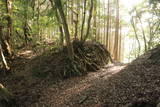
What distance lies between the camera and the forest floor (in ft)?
14.7

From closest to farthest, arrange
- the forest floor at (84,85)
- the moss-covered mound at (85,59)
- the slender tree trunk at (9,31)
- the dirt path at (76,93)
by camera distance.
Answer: the forest floor at (84,85) < the dirt path at (76,93) < the moss-covered mound at (85,59) < the slender tree trunk at (9,31)

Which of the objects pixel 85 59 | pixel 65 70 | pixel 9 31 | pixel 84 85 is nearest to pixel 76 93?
pixel 84 85

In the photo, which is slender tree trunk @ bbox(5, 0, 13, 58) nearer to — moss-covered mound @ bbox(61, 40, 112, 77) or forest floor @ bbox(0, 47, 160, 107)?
forest floor @ bbox(0, 47, 160, 107)

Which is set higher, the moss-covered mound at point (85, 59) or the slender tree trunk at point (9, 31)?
the slender tree trunk at point (9, 31)

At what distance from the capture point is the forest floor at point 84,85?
447 cm

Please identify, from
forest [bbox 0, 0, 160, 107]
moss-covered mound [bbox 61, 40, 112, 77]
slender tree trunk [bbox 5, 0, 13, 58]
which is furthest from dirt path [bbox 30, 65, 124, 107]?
slender tree trunk [bbox 5, 0, 13, 58]

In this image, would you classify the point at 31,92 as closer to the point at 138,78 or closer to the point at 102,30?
the point at 138,78

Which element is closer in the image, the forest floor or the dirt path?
the forest floor

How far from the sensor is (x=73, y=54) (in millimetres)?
8273

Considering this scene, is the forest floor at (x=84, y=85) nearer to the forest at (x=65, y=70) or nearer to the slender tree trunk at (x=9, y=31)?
the forest at (x=65, y=70)

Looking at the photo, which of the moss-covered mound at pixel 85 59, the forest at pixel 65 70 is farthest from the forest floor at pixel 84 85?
the moss-covered mound at pixel 85 59

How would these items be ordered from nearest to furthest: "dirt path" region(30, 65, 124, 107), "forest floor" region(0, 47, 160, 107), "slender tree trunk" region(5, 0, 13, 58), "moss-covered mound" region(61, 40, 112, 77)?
"forest floor" region(0, 47, 160, 107) < "dirt path" region(30, 65, 124, 107) < "moss-covered mound" region(61, 40, 112, 77) < "slender tree trunk" region(5, 0, 13, 58)

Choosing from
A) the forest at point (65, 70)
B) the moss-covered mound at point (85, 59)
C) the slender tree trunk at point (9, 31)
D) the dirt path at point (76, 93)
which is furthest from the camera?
the slender tree trunk at point (9, 31)

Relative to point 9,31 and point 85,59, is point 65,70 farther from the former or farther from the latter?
point 9,31
